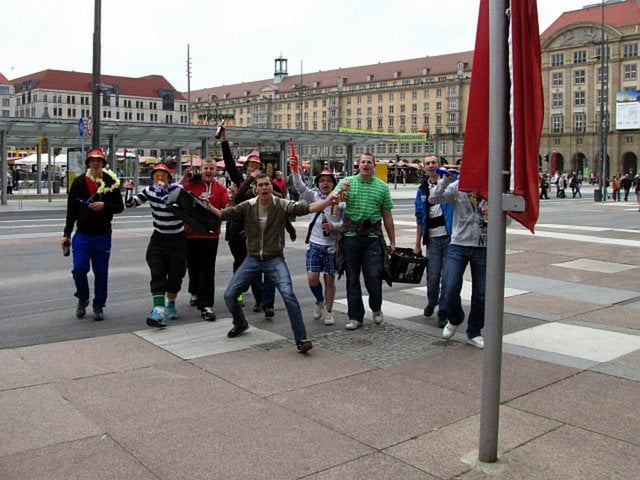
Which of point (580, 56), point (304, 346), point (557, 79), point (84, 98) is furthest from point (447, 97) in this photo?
point (304, 346)

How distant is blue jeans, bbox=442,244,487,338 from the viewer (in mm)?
6621

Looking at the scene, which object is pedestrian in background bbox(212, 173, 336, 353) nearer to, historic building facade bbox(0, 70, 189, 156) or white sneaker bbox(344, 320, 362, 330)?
white sneaker bbox(344, 320, 362, 330)

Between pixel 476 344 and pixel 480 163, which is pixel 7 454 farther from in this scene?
pixel 476 344

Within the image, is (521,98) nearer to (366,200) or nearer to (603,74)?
(366,200)

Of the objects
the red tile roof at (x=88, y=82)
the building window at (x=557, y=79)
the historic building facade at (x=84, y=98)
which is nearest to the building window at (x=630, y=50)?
the building window at (x=557, y=79)

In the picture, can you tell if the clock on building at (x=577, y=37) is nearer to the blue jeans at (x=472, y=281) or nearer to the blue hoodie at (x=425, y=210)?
the blue hoodie at (x=425, y=210)

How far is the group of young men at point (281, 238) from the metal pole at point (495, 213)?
269cm

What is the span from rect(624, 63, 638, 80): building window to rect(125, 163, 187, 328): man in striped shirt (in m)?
106

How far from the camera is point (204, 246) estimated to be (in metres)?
7.93

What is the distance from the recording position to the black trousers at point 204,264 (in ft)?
25.8

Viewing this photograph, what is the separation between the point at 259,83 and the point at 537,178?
169 meters

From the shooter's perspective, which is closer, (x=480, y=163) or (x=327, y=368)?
(x=480, y=163)

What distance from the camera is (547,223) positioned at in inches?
850

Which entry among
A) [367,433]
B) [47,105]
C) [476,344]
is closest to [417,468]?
[367,433]
